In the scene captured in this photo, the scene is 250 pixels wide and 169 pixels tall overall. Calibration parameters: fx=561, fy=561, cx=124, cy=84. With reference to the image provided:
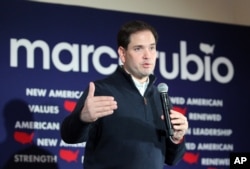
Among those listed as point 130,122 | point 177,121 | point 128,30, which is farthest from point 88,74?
point 177,121

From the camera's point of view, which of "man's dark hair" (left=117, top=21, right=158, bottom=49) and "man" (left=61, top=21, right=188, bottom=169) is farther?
"man's dark hair" (left=117, top=21, right=158, bottom=49)

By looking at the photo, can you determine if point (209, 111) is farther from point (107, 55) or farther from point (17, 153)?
point (17, 153)

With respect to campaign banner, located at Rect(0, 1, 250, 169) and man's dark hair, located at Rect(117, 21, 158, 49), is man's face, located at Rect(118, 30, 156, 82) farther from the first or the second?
campaign banner, located at Rect(0, 1, 250, 169)

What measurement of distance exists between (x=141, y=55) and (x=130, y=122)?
307 millimetres

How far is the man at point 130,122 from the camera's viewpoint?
233 centimetres

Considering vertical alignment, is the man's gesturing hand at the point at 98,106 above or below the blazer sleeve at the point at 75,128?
above

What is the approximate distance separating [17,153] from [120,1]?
49.2 inches

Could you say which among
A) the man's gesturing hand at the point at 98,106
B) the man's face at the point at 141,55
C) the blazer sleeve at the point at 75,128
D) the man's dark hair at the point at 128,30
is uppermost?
the man's dark hair at the point at 128,30

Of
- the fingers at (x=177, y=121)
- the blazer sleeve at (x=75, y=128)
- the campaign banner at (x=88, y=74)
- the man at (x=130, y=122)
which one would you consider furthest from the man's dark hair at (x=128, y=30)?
the campaign banner at (x=88, y=74)

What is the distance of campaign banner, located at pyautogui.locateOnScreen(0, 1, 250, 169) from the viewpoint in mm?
3271

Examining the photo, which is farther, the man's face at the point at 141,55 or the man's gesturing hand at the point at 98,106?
the man's face at the point at 141,55

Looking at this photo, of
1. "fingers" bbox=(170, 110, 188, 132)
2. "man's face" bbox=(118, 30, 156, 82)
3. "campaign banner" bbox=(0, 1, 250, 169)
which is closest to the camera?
"fingers" bbox=(170, 110, 188, 132)

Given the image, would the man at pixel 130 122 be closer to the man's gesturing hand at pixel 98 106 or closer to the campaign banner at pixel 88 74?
the man's gesturing hand at pixel 98 106

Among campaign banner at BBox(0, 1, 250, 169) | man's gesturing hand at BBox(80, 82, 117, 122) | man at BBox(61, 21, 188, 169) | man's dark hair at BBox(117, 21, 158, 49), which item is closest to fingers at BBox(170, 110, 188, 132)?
man at BBox(61, 21, 188, 169)
